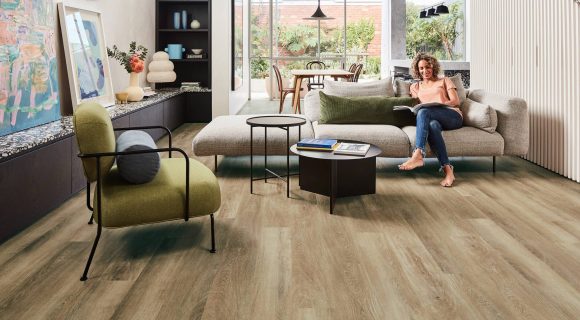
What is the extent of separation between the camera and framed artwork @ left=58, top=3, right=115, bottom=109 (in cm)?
494

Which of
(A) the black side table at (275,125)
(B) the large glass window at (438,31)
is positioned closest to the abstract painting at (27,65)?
(A) the black side table at (275,125)

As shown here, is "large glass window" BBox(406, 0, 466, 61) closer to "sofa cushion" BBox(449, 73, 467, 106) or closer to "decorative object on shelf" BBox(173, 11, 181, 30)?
"decorative object on shelf" BBox(173, 11, 181, 30)

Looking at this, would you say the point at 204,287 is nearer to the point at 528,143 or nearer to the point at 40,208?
the point at 40,208

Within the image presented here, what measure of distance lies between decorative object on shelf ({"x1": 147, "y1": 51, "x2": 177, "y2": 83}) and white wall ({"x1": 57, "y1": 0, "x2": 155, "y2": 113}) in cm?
14

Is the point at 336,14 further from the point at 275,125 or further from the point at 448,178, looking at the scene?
the point at 275,125

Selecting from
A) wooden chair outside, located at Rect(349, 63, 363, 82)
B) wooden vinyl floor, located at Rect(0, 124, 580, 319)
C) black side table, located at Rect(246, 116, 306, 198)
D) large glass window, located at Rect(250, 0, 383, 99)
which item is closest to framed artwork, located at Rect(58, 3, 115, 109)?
wooden vinyl floor, located at Rect(0, 124, 580, 319)

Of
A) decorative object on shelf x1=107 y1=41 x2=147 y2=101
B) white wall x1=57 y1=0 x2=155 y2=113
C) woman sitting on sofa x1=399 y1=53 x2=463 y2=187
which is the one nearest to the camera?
woman sitting on sofa x1=399 y1=53 x2=463 y2=187

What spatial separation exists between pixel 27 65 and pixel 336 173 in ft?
7.56

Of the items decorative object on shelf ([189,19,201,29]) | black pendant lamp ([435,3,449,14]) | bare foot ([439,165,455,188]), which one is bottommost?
bare foot ([439,165,455,188])

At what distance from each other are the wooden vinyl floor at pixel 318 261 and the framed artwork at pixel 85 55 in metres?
1.36

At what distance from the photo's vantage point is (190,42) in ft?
29.1

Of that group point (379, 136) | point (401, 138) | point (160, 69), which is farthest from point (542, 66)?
point (160, 69)

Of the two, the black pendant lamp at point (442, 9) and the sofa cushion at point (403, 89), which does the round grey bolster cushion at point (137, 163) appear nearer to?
the sofa cushion at point (403, 89)

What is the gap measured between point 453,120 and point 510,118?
0.49 m
